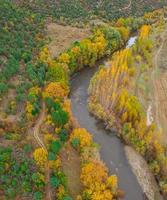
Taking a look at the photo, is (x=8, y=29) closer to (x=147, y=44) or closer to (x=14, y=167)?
(x=147, y=44)

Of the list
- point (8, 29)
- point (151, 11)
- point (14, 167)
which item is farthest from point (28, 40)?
point (151, 11)

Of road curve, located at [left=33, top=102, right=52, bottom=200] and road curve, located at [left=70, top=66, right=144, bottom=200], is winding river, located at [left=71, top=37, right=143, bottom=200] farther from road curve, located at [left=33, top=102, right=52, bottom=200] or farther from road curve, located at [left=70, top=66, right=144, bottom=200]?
road curve, located at [left=33, top=102, right=52, bottom=200]

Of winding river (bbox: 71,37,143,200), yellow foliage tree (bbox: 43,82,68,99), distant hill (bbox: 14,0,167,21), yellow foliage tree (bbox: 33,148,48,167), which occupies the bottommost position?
winding river (bbox: 71,37,143,200)

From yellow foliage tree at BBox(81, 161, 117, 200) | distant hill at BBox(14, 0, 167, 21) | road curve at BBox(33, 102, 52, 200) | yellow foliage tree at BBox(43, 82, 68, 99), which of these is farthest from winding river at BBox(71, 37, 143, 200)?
distant hill at BBox(14, 0, 167, 21)

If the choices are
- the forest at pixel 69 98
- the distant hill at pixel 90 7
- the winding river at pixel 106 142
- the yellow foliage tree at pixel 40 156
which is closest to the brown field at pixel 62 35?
the forest at pixel 69 98

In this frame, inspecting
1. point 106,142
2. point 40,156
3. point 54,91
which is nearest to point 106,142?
point 106,142

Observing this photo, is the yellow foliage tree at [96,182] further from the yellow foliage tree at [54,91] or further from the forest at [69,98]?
the yellow foliage tree at [54,91]

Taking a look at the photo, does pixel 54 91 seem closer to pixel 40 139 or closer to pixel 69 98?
pixel 69 98
